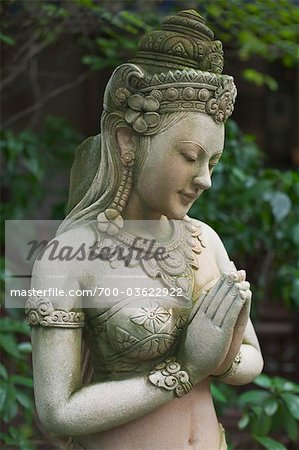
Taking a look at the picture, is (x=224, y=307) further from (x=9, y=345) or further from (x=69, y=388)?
(x=9, y=345)

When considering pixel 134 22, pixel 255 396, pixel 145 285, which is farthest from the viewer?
pixel 134 22

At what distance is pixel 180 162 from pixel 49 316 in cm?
49

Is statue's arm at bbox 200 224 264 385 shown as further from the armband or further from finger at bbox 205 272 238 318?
the armband

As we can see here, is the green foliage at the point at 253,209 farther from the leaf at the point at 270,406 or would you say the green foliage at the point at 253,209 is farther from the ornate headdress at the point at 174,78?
the ornate headdress at the point at 174,78

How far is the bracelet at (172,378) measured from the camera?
211 cm

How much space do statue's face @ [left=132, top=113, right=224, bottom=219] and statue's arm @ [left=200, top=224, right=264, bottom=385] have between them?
0.27 m

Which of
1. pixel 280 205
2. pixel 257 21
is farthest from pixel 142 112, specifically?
pixel 257 21

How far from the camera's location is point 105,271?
216cm

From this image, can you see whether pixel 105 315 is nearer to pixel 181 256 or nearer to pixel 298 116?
pixel 181 256

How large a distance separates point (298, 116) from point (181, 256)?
541cm

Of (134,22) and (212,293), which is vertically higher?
(134,22)

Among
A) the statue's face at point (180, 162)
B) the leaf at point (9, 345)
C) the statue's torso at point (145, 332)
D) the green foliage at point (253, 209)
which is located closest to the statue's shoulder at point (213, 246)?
the statue's torso at point (145, 332)

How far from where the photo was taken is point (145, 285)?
2170 millimetres

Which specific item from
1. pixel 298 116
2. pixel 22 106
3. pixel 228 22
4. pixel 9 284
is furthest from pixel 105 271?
pixel 298 116
